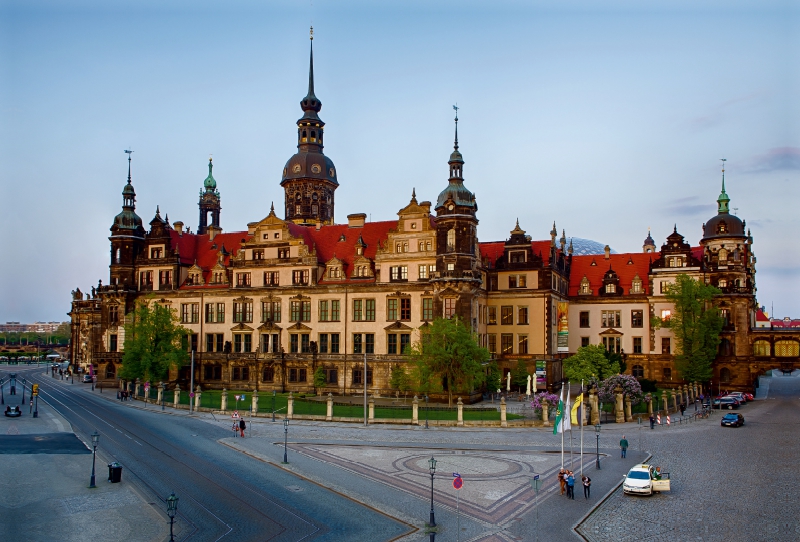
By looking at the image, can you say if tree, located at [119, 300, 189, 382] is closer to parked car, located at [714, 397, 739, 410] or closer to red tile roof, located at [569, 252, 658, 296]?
red tile roof, located at [569, 252, 658, 296]

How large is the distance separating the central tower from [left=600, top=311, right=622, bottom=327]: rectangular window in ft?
123

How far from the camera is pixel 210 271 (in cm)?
8425

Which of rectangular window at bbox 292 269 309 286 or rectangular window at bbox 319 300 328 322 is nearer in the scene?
rectangular window at bbox 319 300 328 322

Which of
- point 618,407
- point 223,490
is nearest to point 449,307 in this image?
point 618,407

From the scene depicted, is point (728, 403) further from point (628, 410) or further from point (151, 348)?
point (151, 348)

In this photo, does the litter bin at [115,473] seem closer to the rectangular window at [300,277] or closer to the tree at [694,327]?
the rectangular window at [300,277]

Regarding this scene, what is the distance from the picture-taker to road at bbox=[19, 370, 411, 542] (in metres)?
26.4

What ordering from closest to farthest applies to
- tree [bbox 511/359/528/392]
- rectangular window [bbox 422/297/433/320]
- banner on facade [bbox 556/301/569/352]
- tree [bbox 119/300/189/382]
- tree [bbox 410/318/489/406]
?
tree [bbox 410/318/489/406]
rectangular window [bbox 422/297/433/320]
tree [bbox 119/300/189/382]
tree [bbox 511/359/528/392]
banner on facade [bbox 556/301/569/352]

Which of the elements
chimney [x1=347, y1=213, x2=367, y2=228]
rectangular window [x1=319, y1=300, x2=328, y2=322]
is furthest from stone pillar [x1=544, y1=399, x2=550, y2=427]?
chimney [x1=347, y1=213, x2=367, y2=228]

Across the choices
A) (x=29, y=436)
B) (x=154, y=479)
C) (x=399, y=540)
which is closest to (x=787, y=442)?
(x=399, y=540)

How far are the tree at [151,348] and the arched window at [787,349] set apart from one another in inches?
2598

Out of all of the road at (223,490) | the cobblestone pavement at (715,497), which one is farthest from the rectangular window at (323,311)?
the cobblestone pavement at (715,497)

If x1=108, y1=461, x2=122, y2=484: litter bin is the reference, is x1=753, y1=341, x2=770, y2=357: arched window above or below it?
above

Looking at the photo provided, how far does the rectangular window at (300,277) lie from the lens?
77.1m
